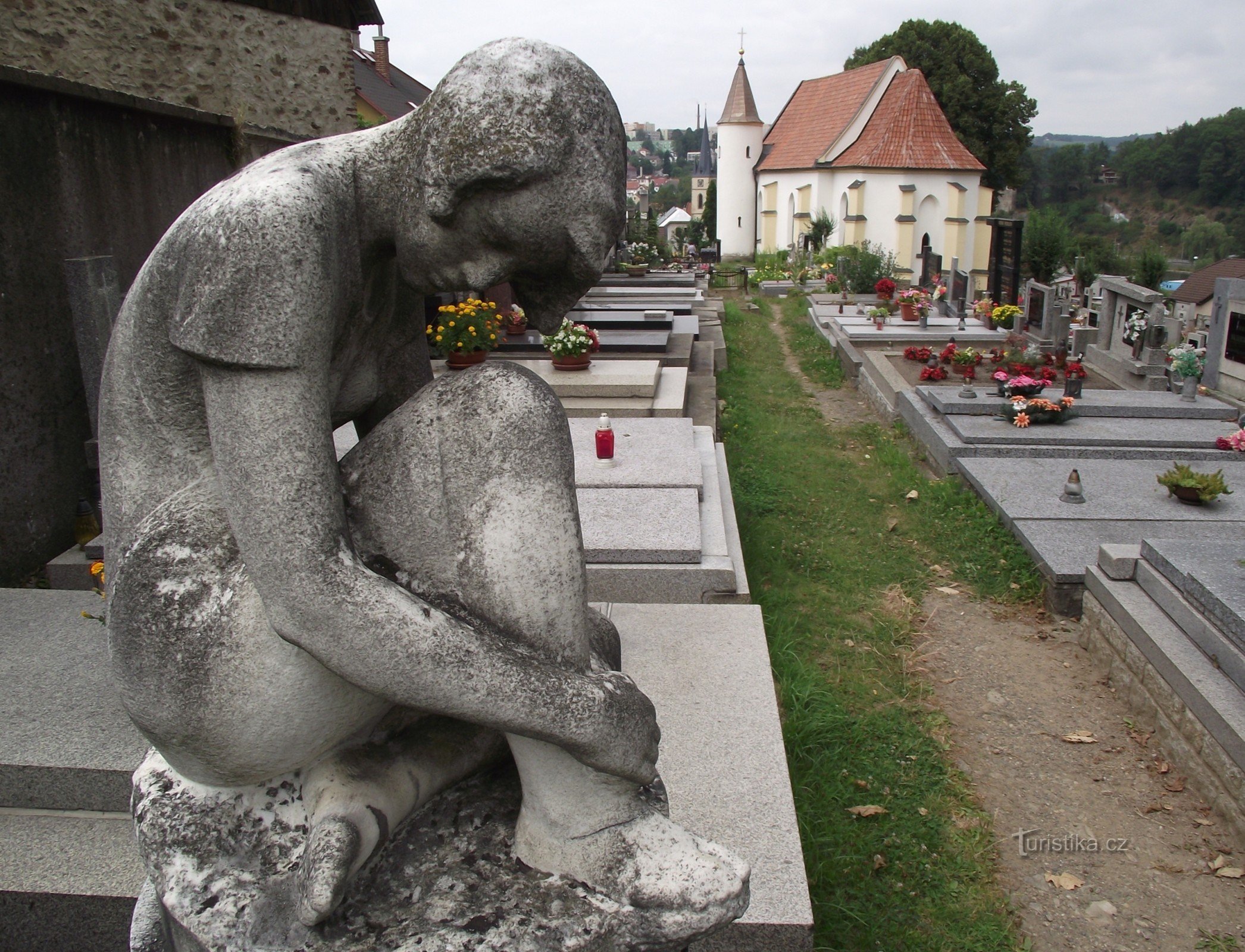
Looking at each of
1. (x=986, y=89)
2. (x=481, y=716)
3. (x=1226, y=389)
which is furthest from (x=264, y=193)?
(x=986, y=89)

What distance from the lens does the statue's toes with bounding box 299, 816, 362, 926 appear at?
1.45m

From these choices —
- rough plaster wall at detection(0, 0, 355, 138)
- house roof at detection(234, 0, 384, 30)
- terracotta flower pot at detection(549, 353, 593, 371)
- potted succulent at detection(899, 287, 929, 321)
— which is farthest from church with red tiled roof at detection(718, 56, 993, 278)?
rough plaster wall at detection(0, 0, 355, 138)

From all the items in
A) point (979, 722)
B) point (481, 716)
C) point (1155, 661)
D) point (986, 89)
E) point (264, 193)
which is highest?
point (986, 89)

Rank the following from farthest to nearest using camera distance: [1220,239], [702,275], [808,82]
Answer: [1220,239] → [808,82] → [702,275]

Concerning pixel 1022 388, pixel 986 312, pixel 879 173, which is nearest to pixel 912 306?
pixel 986 312

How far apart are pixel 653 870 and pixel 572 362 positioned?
29.0 ft

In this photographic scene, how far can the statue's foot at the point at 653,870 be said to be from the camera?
151cm

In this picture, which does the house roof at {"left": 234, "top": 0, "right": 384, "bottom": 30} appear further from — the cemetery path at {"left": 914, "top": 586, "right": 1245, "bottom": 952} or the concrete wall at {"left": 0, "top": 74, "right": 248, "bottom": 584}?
the cemetery path at {"left": 914, "top": 586, "right": 1245, "bottom": 952}

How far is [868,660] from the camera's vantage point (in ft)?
17.4

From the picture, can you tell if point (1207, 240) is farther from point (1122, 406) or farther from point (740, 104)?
point (1122, 406)

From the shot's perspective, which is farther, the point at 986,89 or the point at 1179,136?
the point at 1179,136

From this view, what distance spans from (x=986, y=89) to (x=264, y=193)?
42.7 m

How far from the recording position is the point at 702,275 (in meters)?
28.0

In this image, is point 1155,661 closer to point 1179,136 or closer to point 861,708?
point 861,708
